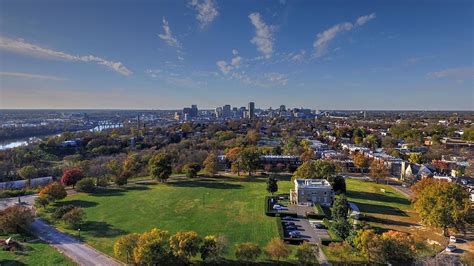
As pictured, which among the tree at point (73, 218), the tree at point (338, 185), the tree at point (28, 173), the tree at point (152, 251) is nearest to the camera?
the tree at point (152, 251)

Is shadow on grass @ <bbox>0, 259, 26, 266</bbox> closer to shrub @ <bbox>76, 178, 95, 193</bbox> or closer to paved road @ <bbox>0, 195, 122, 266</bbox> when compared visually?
paved road @ <bbox>0, 195, 122, 266</bbox>

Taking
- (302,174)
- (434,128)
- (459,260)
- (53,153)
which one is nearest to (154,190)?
(302,174)

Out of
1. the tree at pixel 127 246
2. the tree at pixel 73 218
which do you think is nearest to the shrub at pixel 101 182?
the tree at pixel 73 218

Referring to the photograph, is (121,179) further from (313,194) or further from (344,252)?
(344,252)

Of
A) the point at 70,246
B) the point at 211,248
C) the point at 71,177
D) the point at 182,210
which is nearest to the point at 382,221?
the point at 211,248

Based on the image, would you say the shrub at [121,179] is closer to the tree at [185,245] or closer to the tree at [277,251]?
the tree at [185,245]

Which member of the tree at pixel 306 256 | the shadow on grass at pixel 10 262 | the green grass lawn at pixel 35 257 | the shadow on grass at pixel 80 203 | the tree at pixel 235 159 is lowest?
the shadow on grass at pixel 80 203
